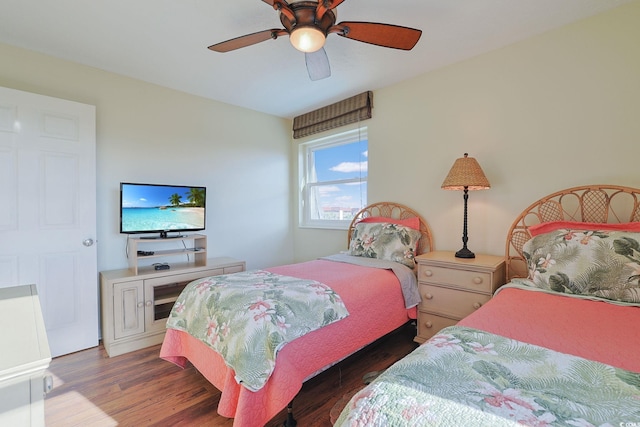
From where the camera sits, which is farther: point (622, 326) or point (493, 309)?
point (493, 309)

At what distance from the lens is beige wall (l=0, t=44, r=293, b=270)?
2.48 m

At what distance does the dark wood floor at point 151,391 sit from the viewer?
1.60 meters

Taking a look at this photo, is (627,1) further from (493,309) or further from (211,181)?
(211,181)

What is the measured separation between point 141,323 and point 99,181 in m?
1.31

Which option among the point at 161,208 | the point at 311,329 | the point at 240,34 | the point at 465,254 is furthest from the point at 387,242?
the point at 161,208

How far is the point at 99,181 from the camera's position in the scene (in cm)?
259

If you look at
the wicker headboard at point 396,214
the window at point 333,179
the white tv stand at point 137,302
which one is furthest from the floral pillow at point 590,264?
the white tv stand at point 137,302

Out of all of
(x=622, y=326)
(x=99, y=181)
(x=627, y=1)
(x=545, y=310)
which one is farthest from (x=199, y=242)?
(x=627, y=1)

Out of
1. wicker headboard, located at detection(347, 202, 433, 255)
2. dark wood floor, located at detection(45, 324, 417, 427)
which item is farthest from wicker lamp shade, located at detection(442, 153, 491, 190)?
dark wood floor, located at detection(45, 324, 417, 427)

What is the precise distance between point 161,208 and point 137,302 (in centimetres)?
86

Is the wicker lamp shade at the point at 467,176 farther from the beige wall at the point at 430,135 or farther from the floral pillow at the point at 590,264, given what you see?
the floral pillow at the point at 590,264

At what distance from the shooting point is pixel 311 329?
5.03 feet

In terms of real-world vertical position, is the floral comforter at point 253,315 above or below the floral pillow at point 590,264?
below

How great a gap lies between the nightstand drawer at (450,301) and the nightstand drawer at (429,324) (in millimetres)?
47
